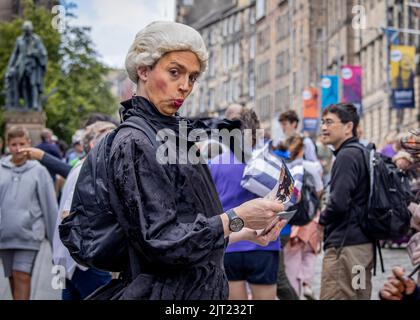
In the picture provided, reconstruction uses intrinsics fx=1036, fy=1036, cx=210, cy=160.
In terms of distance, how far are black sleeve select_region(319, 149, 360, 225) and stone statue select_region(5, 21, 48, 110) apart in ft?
71.3

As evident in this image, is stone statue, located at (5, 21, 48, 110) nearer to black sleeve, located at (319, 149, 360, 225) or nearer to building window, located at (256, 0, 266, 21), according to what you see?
black sleeve, located at (319, 149, 360, 225)

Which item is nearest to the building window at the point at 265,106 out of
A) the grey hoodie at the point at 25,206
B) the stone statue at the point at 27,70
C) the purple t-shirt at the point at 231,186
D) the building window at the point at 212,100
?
the building window at the point at 212,100

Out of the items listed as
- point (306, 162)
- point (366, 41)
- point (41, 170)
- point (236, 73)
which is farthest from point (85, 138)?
point (236, 73)

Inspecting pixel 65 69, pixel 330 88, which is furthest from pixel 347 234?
pixel 65 69

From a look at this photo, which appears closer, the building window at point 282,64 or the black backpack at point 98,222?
the black backpack at point 98,222

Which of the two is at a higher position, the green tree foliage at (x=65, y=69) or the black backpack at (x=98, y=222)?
the green tree foliage at (x=65, y=69)

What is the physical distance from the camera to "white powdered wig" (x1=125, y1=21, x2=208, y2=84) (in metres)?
3.52

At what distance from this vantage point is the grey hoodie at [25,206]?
349 inches

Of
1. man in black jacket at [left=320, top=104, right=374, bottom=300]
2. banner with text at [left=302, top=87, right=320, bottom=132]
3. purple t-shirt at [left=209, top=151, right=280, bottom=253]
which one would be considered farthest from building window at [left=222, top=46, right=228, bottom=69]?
purple t-shirt at [left=209, top=151, right=280, bottom=253]

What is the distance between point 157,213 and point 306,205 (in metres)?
5.97

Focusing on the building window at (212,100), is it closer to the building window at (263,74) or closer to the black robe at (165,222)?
the building window at (263,74)

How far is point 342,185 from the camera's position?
7.45 meters

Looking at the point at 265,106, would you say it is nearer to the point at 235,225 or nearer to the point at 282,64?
the point at 282,64

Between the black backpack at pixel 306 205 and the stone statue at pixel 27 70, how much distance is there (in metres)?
19.9
